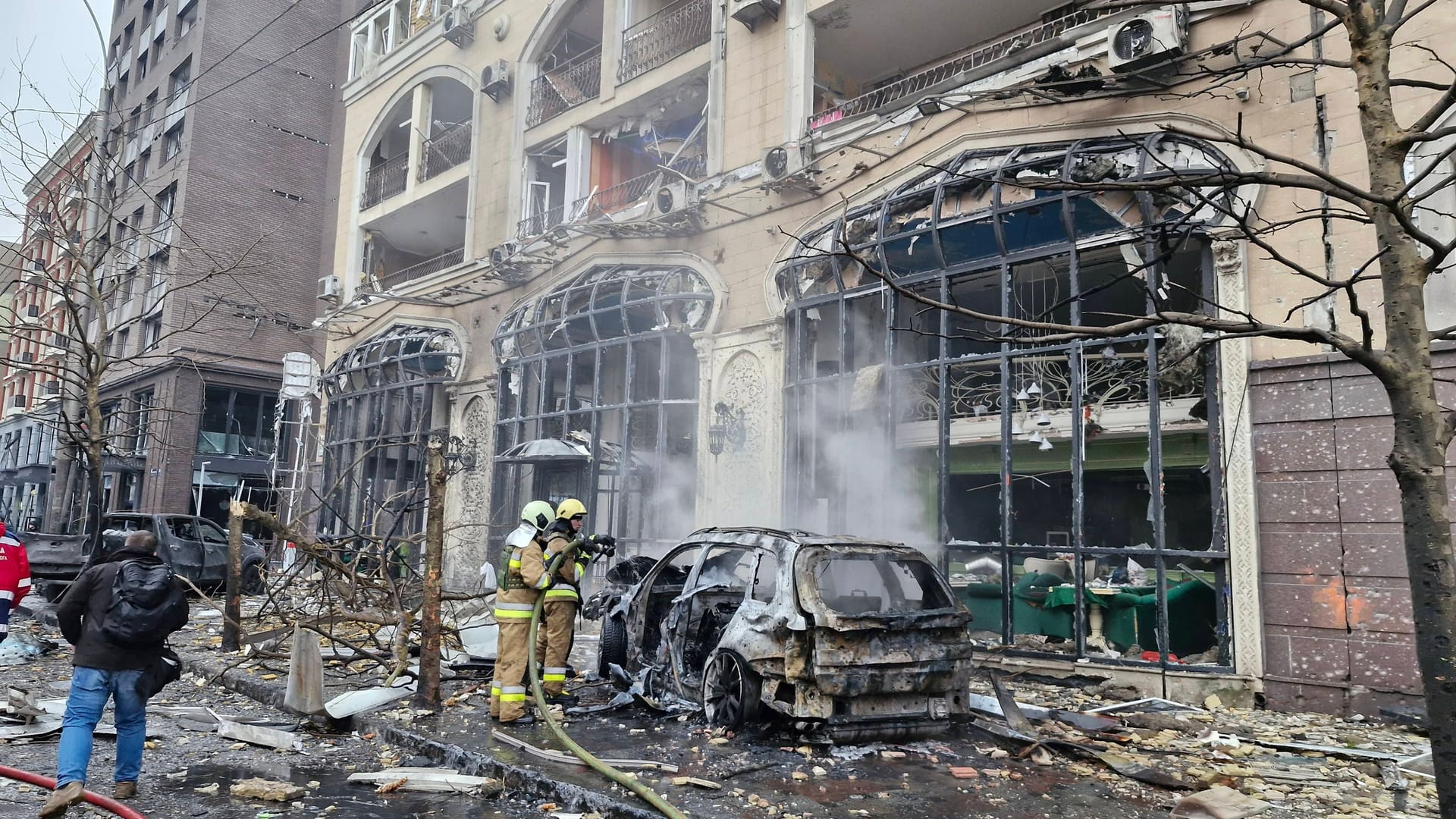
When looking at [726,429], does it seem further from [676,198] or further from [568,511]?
[568,511]

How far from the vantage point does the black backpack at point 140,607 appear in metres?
5.33

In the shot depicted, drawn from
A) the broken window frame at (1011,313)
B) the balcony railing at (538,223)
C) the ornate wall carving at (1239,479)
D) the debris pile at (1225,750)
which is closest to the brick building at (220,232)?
the balcony railing at (538,223)

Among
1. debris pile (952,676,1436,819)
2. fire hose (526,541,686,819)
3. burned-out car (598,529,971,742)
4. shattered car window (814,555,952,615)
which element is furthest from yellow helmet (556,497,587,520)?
debris pile (952,676,1436,819)

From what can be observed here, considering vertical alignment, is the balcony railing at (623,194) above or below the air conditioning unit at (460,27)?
below

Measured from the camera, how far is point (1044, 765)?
623 cm

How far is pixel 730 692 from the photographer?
6844 millimetres

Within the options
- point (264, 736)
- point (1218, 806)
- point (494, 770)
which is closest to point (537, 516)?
point (494, 770)

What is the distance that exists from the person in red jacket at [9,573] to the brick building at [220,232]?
21282 mm

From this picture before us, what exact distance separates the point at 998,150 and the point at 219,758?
10.1 m

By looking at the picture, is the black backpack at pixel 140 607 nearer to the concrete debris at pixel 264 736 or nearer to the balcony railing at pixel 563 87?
the concrete debris at pixel 264 736

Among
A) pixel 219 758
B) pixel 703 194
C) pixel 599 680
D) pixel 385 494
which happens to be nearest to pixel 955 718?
pixel 599 680

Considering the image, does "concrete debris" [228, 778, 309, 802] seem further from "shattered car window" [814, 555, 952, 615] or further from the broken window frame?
the broken window frame

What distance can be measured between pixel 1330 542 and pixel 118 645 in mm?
9546

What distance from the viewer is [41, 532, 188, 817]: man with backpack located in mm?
5230
